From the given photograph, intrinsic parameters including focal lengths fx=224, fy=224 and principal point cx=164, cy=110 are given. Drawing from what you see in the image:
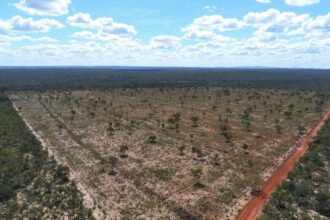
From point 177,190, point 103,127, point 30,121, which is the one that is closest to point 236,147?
point 177,190

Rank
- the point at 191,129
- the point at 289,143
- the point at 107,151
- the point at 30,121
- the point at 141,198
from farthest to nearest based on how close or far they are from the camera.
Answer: the point at 30,121 < the point at 191,129 < the point at 289,143 < the point at 107,151 < the point at 141,198

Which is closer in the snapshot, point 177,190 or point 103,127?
point 177,190

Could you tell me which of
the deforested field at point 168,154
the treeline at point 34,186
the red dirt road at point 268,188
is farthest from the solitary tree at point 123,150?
the red dirt road at point 268,188

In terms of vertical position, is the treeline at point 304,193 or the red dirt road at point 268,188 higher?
the treeline at point 304,193

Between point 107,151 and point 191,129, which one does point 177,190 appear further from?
point 191,129

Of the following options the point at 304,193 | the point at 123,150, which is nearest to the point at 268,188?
the point at 304,193

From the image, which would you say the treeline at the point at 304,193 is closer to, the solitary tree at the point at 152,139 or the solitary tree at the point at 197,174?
the solitary tree at the point at 197,174

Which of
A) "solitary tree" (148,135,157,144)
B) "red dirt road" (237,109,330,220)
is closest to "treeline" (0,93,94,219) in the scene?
"red dirt road" (237,109,330,220)
